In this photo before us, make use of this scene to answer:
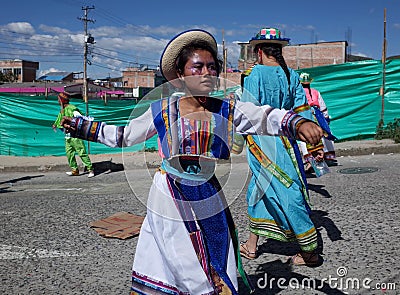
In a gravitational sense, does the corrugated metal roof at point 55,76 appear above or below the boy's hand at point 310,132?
above

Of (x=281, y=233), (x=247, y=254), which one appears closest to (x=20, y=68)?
(x=247, y=254)

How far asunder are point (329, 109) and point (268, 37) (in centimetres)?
896

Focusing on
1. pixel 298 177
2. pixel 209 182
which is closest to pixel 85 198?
pixel 298 177

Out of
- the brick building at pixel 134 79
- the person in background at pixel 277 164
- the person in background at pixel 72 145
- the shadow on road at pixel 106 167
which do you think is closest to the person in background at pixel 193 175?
the person in background at pixel 277 164

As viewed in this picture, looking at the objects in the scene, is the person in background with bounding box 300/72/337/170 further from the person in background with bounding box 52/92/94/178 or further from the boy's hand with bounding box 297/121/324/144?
the person in background with bounding box 52/92/94/178

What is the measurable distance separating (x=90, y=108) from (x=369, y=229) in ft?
31.5

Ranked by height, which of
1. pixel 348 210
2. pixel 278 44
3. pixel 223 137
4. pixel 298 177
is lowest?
pixel 348 210

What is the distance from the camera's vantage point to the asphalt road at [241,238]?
351 centimetres

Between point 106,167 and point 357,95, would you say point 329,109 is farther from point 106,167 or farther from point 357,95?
point 106,167

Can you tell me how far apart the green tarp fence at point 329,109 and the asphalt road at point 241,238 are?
4.93 m

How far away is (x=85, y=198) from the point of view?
712 centimetres

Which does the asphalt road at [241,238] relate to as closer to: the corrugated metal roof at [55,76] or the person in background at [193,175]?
the person in background at [193,175]

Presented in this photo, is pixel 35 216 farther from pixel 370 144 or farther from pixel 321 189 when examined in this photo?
pixel 370 144

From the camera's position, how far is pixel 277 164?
361 cm
